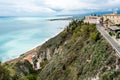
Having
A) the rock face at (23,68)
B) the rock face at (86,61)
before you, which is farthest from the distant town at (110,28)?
the rock face at (23,68)

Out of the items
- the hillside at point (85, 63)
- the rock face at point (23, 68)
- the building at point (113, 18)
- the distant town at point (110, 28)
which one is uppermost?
the building at point (113, 18)

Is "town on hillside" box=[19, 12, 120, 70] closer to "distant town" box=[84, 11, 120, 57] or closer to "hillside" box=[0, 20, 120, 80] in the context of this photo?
"distant town" box=[84, 11, 120, 57]

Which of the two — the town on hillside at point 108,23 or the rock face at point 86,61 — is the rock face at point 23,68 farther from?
the town on hillside at point 108,23

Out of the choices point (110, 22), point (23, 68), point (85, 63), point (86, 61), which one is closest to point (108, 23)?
point (110, 22)

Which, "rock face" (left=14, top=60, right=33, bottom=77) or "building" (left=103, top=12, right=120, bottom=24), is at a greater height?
"building" (left=103, top=12, right=120, bottom=24)

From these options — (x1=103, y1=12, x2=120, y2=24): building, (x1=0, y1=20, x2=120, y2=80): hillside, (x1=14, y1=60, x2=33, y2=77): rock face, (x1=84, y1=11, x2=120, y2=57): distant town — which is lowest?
(x1=14, y1=60, x2=33, y2=77): rock face

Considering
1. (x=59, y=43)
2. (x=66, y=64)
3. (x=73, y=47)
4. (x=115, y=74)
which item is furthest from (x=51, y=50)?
(x=115, y=74)

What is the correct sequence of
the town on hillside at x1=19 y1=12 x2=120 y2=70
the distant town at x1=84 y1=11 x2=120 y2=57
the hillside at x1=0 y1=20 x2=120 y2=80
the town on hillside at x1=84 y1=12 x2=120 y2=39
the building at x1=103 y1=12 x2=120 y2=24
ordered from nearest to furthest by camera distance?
the hillside at x1=0 y1=20 x2=120 y2=80 < the distant town at x1=84 y1=11 x2=120 y2=57 < the town on hillside at x1=84 y1=12 x2=120 y2=39 < the town on hillside at x1=19 y1=12 x2=120 y2=70 < the building at x1=103 y1=12 x2=120 y2=24

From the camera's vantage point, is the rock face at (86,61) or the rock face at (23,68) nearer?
the rock face at (86,61)

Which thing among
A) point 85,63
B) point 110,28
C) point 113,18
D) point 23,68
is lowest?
point 23,68

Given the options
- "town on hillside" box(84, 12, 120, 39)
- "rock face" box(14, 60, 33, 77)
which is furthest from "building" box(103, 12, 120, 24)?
"rock face" box(14, 60, 33, 77)

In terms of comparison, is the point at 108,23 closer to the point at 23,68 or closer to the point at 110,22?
the point at 110,22

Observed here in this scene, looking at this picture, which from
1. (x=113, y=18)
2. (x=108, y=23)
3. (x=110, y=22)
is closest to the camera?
(x=108, y=23)
